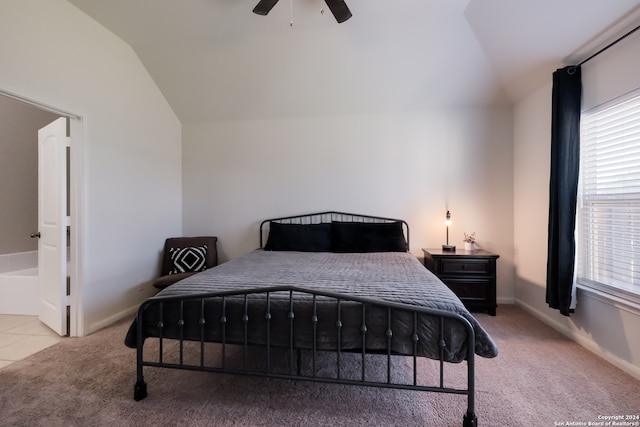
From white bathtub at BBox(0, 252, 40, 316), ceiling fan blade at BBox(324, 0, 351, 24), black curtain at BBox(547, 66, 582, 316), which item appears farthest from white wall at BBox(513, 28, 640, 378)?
white bathtub at BBox(0, 252, 40, 316)

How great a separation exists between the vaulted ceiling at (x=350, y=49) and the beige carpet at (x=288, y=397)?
255 cm

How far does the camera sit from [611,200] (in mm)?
2105

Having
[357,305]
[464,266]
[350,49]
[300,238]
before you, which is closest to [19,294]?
[300,238]

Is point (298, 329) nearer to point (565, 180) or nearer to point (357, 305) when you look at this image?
Result: point (357, 305)

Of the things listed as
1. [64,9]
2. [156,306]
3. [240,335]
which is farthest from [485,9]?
[64,9]

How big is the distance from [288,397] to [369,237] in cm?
196

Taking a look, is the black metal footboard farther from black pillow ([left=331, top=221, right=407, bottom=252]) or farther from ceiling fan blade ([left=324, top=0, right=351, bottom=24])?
ceiling fan blade ([left=324, top=0, right=351, bottom=24])

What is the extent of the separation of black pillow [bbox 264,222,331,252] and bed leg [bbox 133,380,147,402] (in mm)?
1859

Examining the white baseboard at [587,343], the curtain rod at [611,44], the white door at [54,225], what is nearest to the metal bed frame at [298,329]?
the white baseboard at [587,343]

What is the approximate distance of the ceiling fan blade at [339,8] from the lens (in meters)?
2.02

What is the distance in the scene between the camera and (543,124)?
110 inches

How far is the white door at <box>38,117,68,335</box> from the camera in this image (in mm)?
2436

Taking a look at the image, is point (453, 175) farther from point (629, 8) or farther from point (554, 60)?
point (629, 8)

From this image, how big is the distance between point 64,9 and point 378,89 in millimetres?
3102
